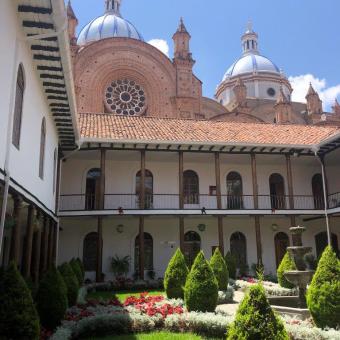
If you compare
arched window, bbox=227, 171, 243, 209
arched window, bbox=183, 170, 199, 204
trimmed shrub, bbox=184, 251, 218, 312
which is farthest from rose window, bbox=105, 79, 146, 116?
trimmed shrub, bbox=184, 251, 218, 312

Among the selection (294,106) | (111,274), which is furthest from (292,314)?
(294,106)

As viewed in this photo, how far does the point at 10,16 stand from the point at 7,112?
1.79 meters

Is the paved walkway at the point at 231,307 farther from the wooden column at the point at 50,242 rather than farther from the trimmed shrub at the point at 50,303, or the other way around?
the wooden column at the point at 50,242

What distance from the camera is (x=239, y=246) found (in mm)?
22422

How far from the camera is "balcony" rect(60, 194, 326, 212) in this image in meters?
20.7

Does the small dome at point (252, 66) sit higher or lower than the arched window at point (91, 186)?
higher

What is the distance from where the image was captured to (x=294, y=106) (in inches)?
1928

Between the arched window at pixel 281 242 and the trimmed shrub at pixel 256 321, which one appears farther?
the arched window at pixel 281 242

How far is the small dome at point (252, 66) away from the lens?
53.0 meters

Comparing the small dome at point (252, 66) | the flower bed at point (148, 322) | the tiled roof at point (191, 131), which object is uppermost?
the small dome at point (252, 66)

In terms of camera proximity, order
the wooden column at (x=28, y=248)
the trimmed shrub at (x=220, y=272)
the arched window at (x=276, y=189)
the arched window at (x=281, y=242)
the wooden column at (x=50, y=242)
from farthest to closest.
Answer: the arched window at (x=276, y=189) → the arched window at (x=281, y=242) → the wooden column at (x=50, y=242) → the trimmed shrub at (x=220, y=272) → the wooden column at (x=28, y=248)

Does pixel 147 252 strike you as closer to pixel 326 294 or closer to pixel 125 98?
pixel 326 294

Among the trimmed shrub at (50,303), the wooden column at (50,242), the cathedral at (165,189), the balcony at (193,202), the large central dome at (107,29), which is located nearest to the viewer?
the trimmed shrub at (50,303)

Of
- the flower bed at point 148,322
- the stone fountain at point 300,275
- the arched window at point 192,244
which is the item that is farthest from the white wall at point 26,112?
the arched window at point 192,244
